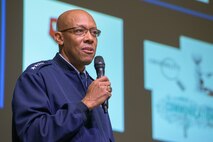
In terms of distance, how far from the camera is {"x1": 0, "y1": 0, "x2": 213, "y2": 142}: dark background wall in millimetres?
2754

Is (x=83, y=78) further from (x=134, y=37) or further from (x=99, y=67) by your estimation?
(x=134, y=37)

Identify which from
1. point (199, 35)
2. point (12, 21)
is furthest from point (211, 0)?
point (12, 21)

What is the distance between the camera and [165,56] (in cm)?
340

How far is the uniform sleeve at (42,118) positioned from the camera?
1.83 m

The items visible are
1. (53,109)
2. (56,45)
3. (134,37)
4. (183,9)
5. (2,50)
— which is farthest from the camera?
(183,9)

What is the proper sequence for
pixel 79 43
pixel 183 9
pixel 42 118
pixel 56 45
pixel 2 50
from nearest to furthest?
pixel 42 118 → pixel 79 43 → pixel 2 50 → pixel 56 45 → pixel 183 9

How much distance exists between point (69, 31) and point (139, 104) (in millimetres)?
1191

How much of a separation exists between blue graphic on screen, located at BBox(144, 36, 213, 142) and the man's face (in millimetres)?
1201

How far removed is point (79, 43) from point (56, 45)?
0.82 meters

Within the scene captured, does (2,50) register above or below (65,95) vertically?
above

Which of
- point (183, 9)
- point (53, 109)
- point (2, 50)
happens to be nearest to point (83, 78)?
point (53, 109)

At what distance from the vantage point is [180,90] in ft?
11.1

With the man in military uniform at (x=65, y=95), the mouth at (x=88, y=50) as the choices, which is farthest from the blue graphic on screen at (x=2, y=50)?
the mouth at (x=88, y=50)

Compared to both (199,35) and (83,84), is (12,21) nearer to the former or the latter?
(83,84)
